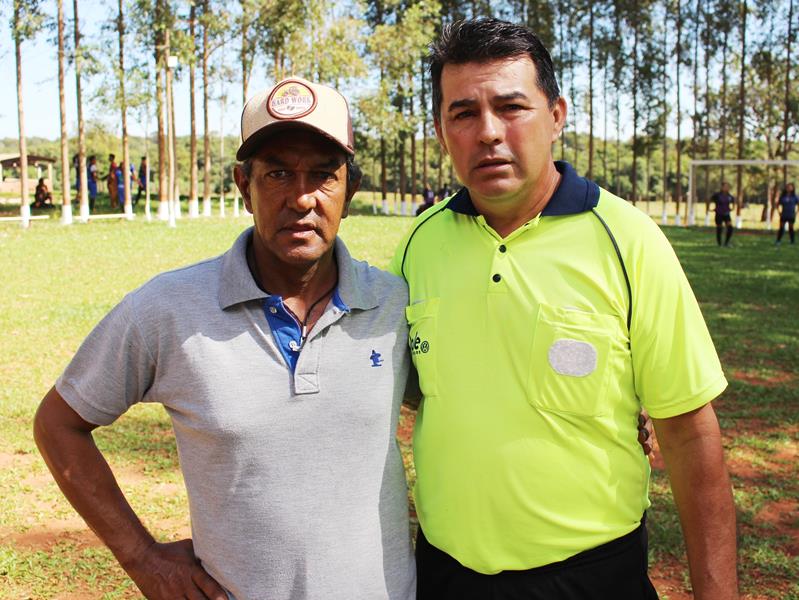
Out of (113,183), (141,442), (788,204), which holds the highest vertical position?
(113,183)

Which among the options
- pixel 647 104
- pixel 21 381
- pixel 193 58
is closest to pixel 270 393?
pixel 21 381

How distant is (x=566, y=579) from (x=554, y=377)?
0.56 meters

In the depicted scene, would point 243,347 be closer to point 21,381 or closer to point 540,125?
point 540,125

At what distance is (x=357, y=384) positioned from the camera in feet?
6.75

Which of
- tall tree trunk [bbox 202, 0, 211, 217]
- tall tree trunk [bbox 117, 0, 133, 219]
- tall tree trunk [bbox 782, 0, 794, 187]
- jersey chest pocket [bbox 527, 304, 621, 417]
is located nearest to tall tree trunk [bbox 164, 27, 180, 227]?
tall tree trunk [bbox 117, 0, 133, 219]

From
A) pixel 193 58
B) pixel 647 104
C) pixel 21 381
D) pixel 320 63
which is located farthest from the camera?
pixel 647 104

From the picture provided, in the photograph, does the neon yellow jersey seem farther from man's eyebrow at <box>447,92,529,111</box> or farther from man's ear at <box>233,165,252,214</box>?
man's ear at <box>233,165,252,214</box>

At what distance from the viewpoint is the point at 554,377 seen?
7.00 feet

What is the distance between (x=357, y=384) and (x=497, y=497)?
494 mm

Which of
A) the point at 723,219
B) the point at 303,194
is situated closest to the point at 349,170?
the point at 303,194

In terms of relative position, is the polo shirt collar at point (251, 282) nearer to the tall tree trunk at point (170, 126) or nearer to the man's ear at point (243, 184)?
the man's ear at point (243, 184)

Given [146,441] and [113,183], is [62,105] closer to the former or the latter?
[113,183]

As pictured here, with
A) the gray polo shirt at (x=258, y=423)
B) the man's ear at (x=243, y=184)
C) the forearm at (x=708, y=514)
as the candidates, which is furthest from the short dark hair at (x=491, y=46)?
the forearm at (x=708, y=514)

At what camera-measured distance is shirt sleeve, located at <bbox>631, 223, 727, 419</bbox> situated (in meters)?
2.09
